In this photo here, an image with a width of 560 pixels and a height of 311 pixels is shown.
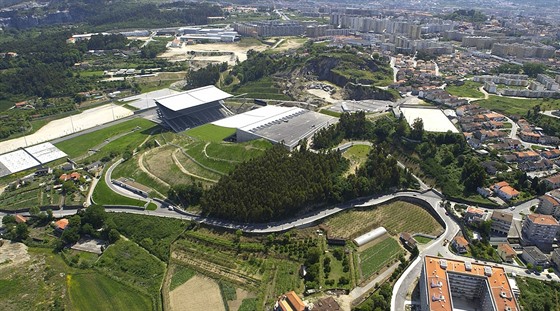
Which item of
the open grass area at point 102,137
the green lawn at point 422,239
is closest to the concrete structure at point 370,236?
the green lawn at point 422,239

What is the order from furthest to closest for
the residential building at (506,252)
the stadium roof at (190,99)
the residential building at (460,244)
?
the stadium roof at (190,99) → the residential building at (460,244) → the residential building at (506,252)

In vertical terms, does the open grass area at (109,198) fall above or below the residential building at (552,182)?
below

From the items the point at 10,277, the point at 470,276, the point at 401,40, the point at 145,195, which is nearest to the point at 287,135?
the point at 145,195

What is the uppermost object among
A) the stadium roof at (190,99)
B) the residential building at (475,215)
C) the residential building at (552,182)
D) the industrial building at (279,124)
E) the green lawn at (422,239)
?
the stadium roof at (190,99)

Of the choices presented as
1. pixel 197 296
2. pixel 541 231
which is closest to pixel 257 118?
pixel 197 296

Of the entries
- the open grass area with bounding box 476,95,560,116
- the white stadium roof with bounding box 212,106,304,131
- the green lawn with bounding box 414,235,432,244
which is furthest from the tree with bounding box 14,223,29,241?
the open grass area with bounding box 476,95,560,116

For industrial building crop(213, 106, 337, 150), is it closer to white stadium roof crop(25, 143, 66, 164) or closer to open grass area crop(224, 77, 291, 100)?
open grass area crop(224, 77, 291, 100)

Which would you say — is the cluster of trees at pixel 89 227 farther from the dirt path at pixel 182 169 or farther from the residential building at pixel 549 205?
the residential building at pixel 549 205
